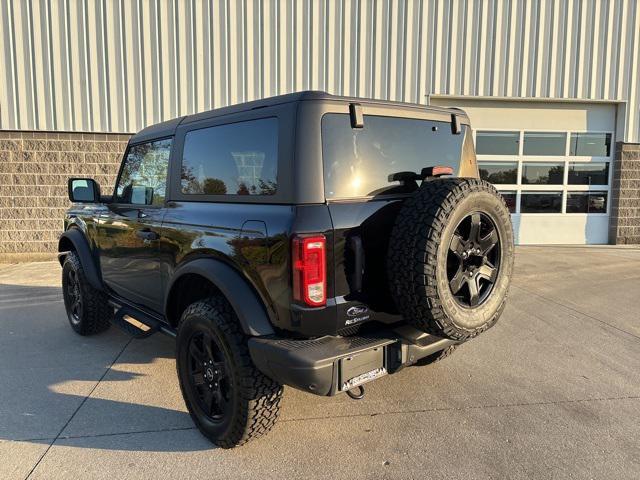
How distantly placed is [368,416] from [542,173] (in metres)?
8.98

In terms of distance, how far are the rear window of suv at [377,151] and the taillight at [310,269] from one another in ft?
1.03

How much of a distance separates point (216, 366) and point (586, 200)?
1038 cm

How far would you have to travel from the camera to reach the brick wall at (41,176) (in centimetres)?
878

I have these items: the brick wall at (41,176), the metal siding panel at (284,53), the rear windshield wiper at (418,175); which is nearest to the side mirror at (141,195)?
the rear windshield wiper at (418,175)

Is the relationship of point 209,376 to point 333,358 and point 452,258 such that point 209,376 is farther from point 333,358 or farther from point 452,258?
point 452,258

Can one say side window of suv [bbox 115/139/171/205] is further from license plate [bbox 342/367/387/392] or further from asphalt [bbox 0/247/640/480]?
license plate [bbox 342/367/387/392]

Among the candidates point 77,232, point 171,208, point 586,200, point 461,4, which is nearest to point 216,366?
point 171,208

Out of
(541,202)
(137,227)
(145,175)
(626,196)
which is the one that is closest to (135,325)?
(137,227)

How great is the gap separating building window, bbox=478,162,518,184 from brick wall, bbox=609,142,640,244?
7.65 ft

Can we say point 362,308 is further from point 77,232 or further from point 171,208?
point 77,232

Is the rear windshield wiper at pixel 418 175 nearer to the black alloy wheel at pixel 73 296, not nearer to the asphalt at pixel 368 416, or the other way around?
the asphalt at pixel 368 416

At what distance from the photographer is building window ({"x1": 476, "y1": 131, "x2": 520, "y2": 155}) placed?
1011 cm

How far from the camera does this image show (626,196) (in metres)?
10.4

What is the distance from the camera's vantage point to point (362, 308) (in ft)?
8.32
